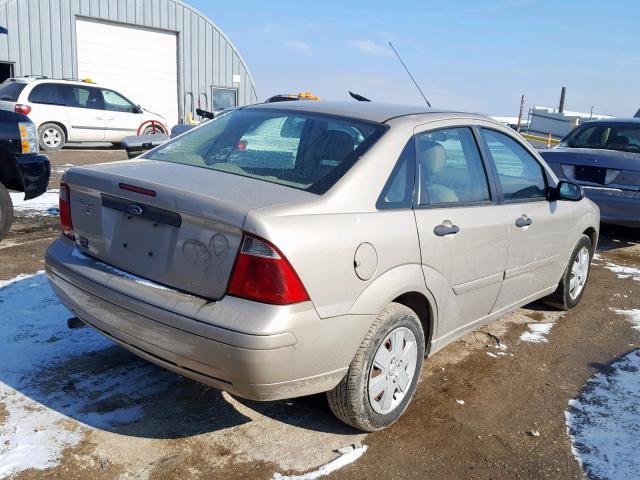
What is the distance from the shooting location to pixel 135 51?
69.0ft

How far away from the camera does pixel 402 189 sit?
312 centimetres

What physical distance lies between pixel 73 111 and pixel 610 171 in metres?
12.6

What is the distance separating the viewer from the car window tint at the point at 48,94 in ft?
47.7

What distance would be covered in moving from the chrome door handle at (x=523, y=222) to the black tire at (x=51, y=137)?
13.3 m

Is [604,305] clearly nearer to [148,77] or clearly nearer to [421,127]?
[421,127]

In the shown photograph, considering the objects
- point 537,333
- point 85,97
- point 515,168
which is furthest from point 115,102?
point 537,333

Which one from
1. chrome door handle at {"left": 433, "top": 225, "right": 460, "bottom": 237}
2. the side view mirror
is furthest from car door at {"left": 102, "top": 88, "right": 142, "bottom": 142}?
chrome door handle at {"left": 433, "top": 225, "right": 460, "bottom": 237}

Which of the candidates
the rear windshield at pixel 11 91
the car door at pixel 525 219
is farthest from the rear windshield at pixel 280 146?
the rear windshield at pixel 11 91

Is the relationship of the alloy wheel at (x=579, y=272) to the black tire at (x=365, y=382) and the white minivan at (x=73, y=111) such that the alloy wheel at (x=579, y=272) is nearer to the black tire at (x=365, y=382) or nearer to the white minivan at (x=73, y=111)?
the black tire at (x=365, y=382)

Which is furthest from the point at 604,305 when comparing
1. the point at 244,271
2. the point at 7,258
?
the point at 7,258

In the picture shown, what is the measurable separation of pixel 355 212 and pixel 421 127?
0.84 metres

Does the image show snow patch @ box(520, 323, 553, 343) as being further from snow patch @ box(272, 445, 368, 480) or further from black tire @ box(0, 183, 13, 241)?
black tire @ box(0, 183, 13, 241)

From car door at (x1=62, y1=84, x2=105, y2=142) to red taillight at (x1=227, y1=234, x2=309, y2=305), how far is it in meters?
14.3

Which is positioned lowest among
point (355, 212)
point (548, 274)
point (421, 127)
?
point (548, 274)
